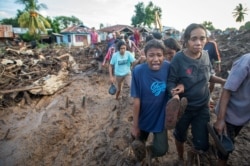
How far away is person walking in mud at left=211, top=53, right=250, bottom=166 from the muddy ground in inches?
42.5

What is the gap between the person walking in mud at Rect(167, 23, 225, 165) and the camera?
2373mm

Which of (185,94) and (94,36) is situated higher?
(94,36)

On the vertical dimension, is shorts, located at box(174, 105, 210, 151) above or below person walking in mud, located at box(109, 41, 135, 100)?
below

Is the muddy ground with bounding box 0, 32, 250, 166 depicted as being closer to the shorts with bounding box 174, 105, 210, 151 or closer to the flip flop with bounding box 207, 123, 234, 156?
the shorts with bounding box 174, 105, 210, 151

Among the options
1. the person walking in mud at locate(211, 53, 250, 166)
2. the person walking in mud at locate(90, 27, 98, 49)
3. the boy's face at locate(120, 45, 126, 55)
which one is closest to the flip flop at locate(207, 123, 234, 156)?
the person walking in mud at locate(211, 53, 250, 166)

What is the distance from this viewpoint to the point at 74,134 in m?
5.01

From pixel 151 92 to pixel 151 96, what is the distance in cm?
5

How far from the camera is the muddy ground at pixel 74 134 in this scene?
3723 millimetres

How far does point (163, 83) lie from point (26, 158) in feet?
11.5

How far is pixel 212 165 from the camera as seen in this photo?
10.00 feet

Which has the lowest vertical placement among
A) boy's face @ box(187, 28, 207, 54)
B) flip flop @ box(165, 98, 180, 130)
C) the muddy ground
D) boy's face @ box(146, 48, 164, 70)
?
the muddy ground

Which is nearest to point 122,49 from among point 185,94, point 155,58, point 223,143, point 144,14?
point 155,58

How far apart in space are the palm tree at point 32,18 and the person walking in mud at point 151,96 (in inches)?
1361

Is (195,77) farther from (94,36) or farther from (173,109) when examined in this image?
(94,36)
